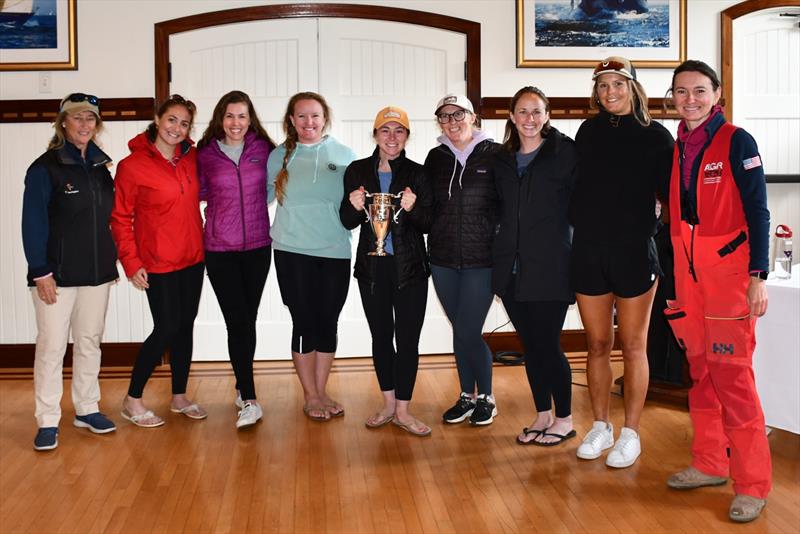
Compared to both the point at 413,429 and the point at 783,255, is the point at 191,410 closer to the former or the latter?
the point at 413,429

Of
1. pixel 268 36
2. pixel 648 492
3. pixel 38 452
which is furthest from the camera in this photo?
pixel 268 36

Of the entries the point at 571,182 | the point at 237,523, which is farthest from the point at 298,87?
the point at 237,523

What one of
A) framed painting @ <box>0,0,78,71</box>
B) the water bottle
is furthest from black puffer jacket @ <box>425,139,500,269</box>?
framed painting @ <box>0,0,78,71</box>

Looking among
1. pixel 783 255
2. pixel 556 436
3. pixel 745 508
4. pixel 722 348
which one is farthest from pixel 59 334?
pixel 783 255

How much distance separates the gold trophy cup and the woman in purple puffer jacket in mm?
604

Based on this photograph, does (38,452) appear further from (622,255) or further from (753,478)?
(753,478)

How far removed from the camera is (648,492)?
10.3ft

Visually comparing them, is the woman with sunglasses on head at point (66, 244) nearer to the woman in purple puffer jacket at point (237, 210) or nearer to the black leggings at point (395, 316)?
the woman in purple puffer jacket at point (237, 210)

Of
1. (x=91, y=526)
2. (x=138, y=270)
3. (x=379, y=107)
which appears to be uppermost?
(x=379, y=107)

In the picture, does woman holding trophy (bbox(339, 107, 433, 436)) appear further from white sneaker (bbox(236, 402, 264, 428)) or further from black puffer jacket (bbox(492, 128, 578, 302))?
white sneaker (bbox(236, 402, 264, 428))

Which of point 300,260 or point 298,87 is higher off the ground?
point 298,87

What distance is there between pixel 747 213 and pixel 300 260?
1.89 m

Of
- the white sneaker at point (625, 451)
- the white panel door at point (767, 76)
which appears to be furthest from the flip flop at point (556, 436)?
the white panel door at point (767, 76)

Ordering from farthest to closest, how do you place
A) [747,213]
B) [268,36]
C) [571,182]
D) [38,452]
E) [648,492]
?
[268,36]
[38,452]
[571,182]
[648,492]
[747,213]
